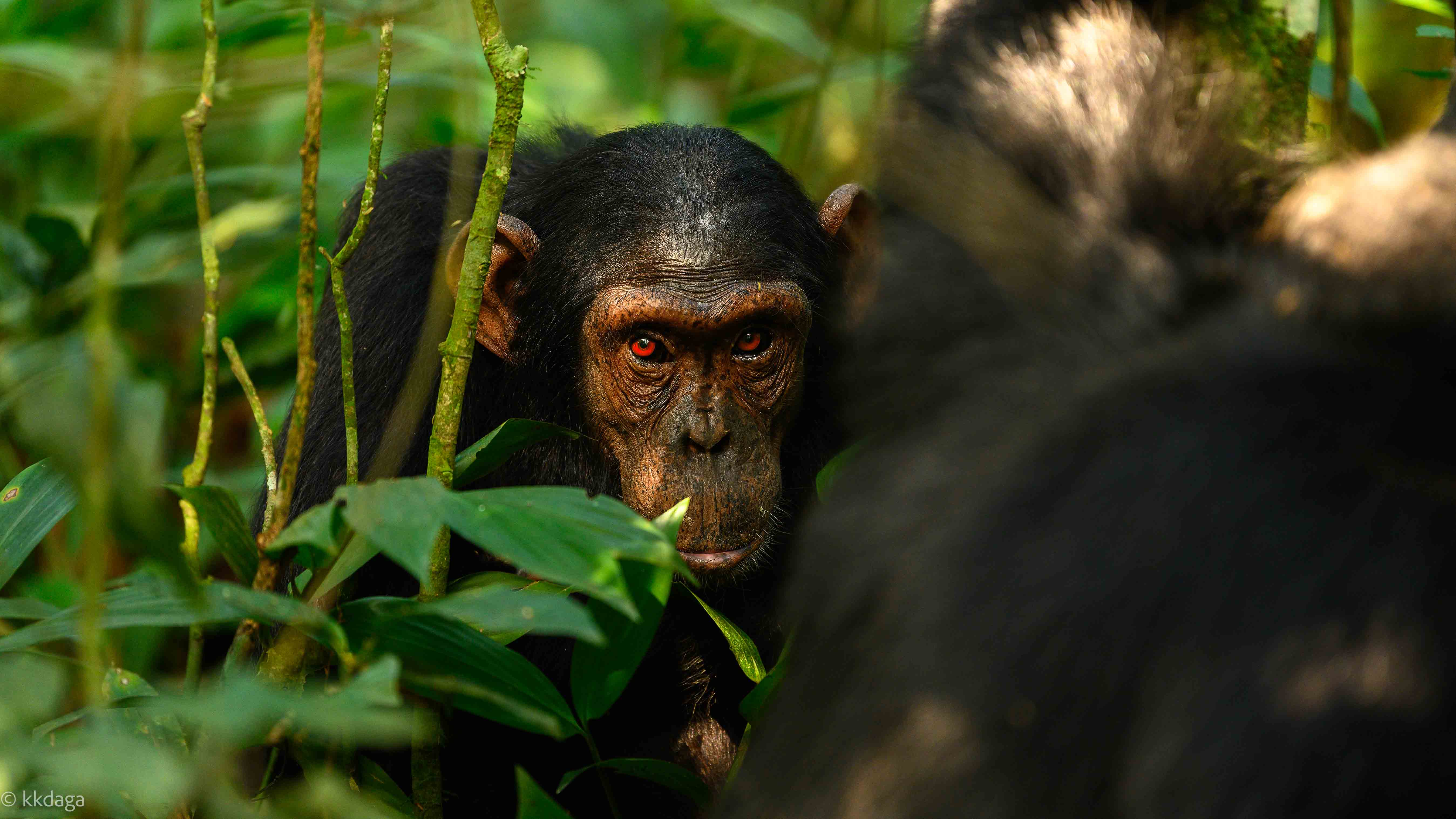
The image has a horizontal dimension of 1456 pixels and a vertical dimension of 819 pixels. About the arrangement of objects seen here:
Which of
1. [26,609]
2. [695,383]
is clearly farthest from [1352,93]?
[26,609]

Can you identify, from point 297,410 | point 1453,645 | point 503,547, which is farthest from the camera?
point 297,410

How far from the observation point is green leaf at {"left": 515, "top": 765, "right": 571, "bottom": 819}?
179 cm

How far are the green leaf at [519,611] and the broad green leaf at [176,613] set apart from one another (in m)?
0.14

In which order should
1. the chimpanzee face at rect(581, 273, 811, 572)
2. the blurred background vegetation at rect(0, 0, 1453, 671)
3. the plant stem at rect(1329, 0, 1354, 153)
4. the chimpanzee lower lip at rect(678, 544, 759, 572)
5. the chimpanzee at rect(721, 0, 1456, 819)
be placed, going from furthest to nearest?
1. the blurred background vegetation at rect(0, 0, 1453, 671)
2. the chimpanzee face at rect(581, 273, 811, 572)
3. the chimpanzee lower lip at rect(678, 544, 759, 572)
4. the plant stem at rect(1329, 0, 1354, 153)
5. the chimpanzee at rect(721, 0, 1456, 819)

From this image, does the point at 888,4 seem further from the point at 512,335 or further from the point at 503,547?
the point at 503,547

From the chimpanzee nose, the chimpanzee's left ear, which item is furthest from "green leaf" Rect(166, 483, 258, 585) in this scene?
the chimpanzee's left ear

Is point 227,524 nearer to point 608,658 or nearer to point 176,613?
point 176,613

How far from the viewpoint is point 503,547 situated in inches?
61.9

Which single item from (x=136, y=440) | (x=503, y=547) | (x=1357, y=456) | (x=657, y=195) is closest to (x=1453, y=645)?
(x=1357, y=456)

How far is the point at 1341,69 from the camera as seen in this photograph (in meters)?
3.15

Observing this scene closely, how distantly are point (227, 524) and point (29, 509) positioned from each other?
0.52 metres

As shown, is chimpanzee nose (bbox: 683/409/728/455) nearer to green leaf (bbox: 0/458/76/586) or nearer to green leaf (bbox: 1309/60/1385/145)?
green leaf (bbox: 0/458/76/586)

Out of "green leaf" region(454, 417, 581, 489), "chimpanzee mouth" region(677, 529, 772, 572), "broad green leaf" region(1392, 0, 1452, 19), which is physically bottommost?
"chimpanzee mouth" region(677, 529, 772, 572)

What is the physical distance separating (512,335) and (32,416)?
220 centimetres
